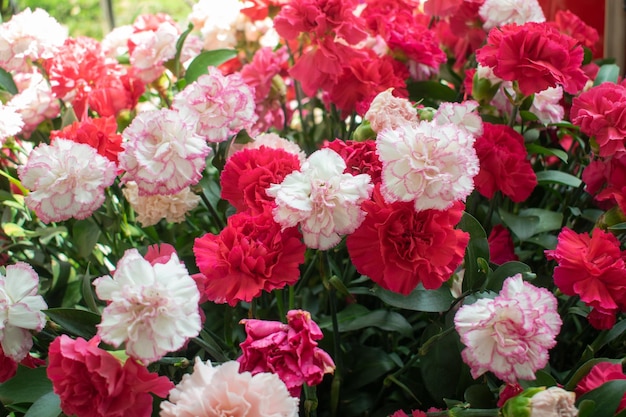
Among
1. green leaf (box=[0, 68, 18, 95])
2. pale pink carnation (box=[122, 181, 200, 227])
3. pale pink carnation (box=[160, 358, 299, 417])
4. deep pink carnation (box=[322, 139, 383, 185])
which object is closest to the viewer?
pale pink carnation (box=[160, 358, 299, 417])

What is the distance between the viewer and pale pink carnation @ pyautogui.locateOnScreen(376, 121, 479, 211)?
0.47 m

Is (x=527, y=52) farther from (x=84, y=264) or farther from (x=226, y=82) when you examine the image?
(x=84, y=264)

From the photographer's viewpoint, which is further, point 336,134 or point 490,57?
point 336,134

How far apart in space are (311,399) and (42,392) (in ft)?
0.74

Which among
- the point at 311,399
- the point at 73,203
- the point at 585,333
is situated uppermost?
the point at 73,203

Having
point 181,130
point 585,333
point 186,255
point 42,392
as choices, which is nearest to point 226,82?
point 181,130

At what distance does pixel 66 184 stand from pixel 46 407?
18 centimetres

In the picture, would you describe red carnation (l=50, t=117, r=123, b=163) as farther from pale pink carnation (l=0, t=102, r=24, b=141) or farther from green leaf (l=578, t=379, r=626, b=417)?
green leaf (l=578, t=379, r=626, b=417)

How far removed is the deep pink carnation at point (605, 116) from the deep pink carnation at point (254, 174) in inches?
11.3

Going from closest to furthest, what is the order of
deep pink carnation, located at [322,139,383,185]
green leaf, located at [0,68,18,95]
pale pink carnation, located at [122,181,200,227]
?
deep pink carnation, located at [322,139,383,185] → pale pink carnation, located at [122,181,200,227] → green leaf, located at [0,68,18,95]

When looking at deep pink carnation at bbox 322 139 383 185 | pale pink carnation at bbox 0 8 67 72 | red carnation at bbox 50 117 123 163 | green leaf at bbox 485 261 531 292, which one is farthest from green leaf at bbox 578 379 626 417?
pale pink carnation at bbox 0 8 67 72

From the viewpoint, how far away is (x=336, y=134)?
0.85 metres

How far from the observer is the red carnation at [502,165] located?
A: 620mm

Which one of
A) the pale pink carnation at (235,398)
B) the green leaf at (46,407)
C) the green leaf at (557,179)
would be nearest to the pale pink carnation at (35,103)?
the green leaf at (46,407)
